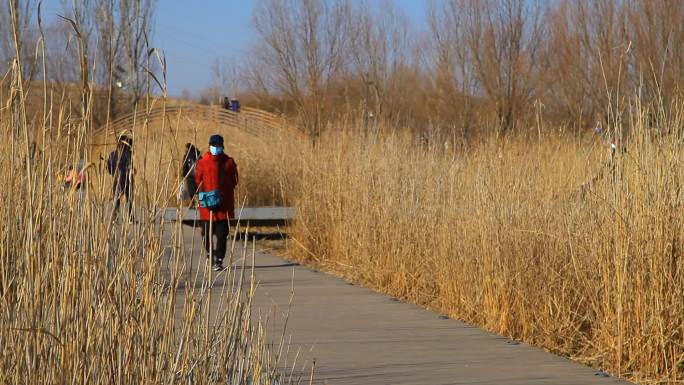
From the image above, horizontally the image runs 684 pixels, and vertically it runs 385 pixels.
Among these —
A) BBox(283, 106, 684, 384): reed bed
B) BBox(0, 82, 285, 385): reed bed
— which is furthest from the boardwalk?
BBox(0, 82, 285, 385): reed bed

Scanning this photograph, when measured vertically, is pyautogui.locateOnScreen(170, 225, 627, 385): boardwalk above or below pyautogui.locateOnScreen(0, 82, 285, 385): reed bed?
below

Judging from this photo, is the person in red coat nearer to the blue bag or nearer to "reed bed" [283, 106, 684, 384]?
the blue bag

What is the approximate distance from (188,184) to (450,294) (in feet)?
24.0

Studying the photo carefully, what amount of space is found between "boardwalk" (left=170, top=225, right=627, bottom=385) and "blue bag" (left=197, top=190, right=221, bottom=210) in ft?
5.45

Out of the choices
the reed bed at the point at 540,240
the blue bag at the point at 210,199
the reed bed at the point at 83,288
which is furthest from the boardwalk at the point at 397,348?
the blue bag at the point at 210,199

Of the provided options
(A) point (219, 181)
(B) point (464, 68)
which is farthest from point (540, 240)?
(B) point (464, 68)

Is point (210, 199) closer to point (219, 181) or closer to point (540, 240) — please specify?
point (219, 181)

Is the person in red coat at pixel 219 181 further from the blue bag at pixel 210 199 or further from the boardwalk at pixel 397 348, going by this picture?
the boardwalk at pixel 397 348

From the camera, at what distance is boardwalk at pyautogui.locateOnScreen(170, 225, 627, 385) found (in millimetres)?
6848

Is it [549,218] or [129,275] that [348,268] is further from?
[129,275]

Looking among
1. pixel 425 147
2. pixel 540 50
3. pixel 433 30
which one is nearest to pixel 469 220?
pixel 425 147

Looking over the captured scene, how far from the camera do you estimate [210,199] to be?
12.2 meters

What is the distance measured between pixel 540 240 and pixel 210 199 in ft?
14.8

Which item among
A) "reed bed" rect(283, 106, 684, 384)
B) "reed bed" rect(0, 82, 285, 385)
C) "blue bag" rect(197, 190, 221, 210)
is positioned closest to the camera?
"reed bed" rect(0, 82, 285, 385)
